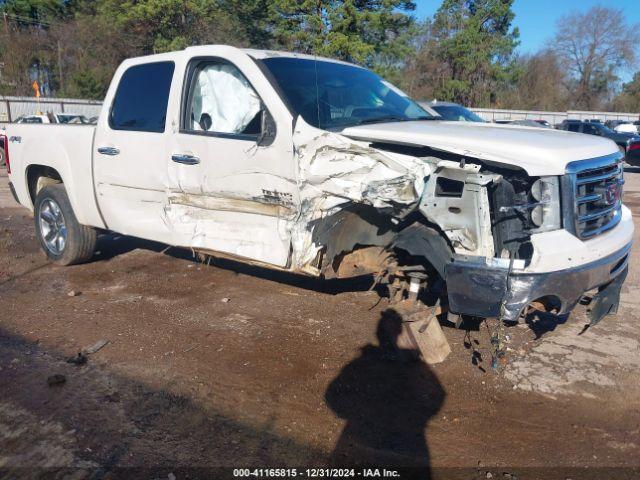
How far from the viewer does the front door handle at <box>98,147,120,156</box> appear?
5.16 meters

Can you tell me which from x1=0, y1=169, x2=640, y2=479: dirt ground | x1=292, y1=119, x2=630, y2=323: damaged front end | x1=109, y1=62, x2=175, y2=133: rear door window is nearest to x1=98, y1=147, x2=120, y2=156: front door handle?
x1=109, y1=62, x2=175, y2=133: rear door window

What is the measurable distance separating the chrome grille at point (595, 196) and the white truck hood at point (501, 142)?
0.09 meters

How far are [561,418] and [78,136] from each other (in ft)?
15.9

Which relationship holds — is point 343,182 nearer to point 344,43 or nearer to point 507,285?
point 507,285

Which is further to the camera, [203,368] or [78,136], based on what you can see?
[78,136]

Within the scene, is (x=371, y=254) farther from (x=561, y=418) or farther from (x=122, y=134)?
(x=122, y=134)

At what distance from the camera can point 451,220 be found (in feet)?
11.1

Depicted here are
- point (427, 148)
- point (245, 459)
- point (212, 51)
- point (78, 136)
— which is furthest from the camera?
point (78, 136)

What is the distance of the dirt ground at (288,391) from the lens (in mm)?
2922

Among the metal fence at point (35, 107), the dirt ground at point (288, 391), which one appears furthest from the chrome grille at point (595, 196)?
the metal fence at point (35, 107)

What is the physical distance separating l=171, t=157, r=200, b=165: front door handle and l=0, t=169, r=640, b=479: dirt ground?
132 centimetres

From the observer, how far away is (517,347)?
428 cm

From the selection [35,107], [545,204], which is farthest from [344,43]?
[545,204]

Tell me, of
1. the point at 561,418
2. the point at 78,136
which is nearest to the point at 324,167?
the point at 561,418
